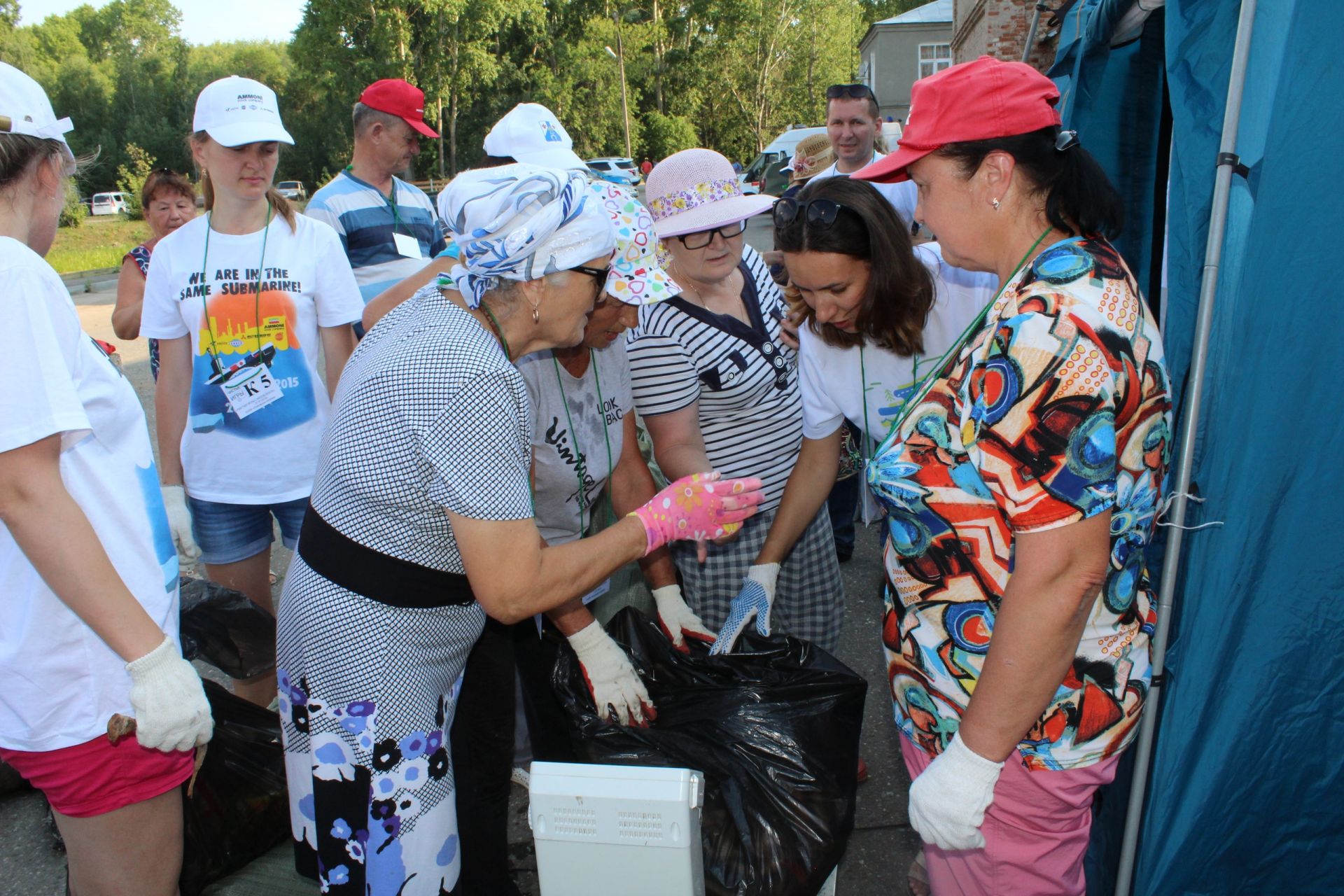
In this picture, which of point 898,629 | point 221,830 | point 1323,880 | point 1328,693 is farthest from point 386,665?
point 1323,880

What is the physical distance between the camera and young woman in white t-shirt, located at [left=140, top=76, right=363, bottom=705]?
103 inches

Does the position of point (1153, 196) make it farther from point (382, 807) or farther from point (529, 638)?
point (382, 807)

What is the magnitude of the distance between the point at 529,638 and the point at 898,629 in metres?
0.98

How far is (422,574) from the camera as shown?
62.0 inches

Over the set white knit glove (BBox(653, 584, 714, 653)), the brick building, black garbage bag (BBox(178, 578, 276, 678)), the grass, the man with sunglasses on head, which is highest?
the brick building

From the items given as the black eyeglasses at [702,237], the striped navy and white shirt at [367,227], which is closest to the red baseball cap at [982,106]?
the black eyeglasses at [702,237]

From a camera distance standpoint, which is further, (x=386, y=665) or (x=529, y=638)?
(x=529, y=638)

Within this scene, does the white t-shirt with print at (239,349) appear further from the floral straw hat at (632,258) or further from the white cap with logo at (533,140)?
the floral straw hat at (632,258)

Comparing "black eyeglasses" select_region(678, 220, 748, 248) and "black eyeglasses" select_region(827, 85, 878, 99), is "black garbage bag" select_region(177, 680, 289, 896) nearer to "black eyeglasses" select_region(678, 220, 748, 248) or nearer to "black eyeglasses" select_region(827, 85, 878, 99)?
"black eyeglasses" select_region(678, 220, 748, 248)

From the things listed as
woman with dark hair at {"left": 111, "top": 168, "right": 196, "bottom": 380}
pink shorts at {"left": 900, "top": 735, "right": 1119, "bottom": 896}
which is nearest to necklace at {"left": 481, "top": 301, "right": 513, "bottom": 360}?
pink shorts at {"left": 900, "top": 735, "right": 1119, "bottom": 896}

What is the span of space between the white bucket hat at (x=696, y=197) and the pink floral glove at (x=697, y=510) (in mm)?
894

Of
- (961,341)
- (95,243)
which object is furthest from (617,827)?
(95,243)

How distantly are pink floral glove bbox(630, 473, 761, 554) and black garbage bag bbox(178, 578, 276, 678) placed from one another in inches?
56.7

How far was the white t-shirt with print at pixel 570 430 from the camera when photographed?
2.08 meters
